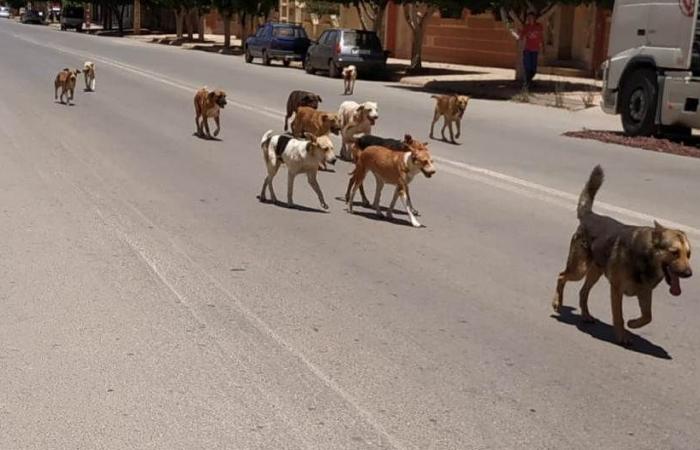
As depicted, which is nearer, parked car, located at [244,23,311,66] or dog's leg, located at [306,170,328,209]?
dog's leg, located at [306,170,328,209]

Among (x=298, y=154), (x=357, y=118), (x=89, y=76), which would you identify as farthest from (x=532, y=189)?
(x=89, y=76)

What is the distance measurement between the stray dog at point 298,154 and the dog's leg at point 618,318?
182 inches

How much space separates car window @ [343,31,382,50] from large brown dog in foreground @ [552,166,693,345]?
2959 cm

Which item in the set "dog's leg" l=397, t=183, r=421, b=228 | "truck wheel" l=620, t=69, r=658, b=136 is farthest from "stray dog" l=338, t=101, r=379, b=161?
"truck wheel" l=620, t=69, r=658, b=136

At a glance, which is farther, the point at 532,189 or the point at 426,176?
the point at 532,189

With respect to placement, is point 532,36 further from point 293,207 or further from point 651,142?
point 293,207

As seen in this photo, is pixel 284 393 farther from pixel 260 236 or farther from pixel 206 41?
pixel 206 41

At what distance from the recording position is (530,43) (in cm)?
3034

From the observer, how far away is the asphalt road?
507 centimetres

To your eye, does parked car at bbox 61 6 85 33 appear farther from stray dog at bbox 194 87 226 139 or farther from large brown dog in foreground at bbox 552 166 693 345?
large brown dog in foreground at bbox 552 166 693 345

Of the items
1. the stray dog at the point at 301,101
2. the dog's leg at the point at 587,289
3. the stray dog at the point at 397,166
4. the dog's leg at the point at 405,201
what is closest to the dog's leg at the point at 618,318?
the dog's leg at the point at 587,289

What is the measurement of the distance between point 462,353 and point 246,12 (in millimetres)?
49798

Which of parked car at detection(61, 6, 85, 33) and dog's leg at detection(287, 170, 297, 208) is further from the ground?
parked car at detection(61, 6, 85, 33)

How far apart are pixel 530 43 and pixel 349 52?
7.49 meters
